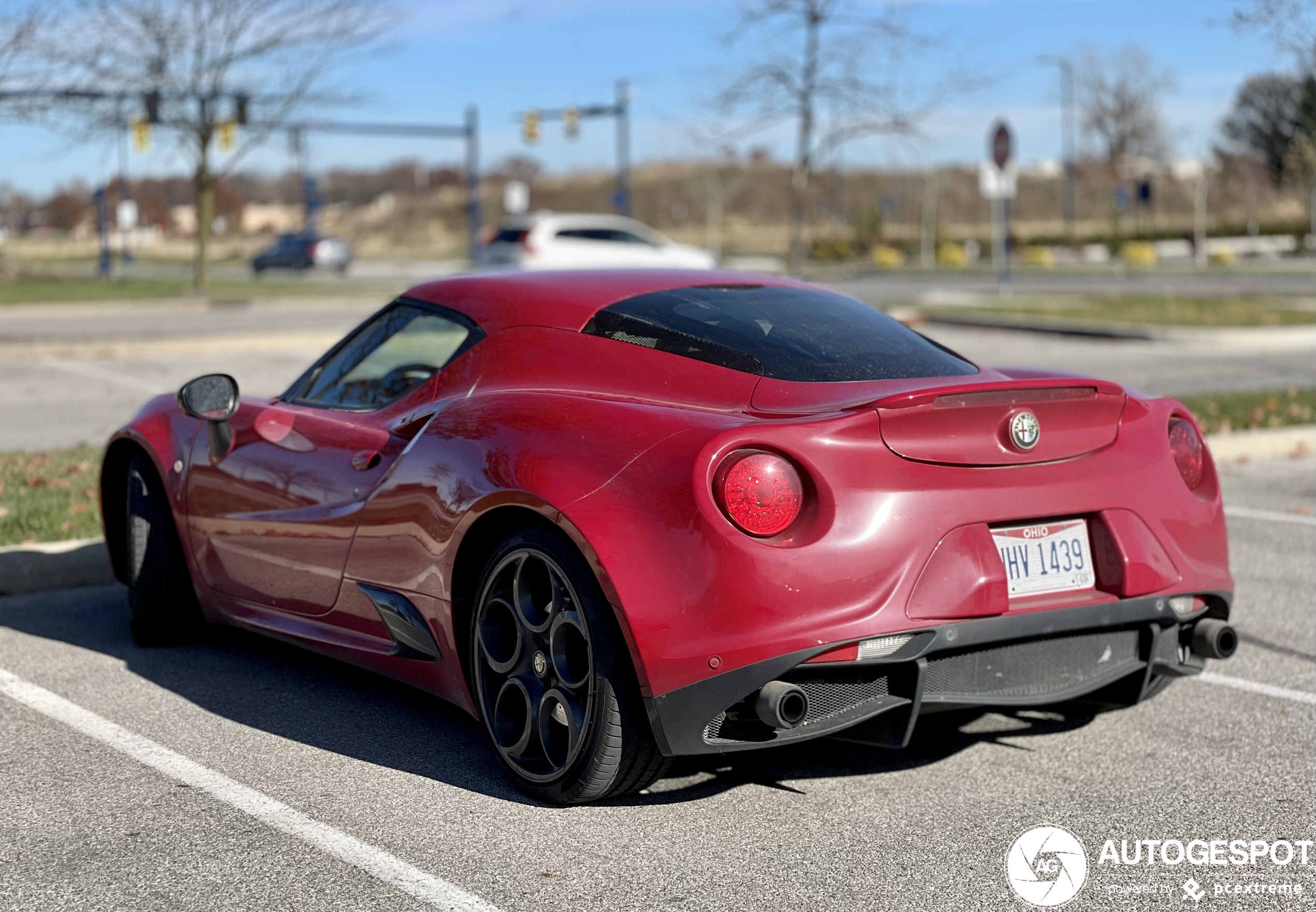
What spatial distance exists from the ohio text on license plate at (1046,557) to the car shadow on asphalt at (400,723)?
1.95ft

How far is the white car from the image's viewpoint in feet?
91.8

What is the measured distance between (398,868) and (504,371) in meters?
1.52

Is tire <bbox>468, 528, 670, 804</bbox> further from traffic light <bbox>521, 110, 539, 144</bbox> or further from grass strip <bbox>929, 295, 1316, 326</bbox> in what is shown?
traffic light <bbox>521, 110, 539, 144</bbox>

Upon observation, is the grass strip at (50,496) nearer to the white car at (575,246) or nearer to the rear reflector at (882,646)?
the rear reflector at (882,646)

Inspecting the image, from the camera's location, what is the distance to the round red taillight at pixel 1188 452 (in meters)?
4.23

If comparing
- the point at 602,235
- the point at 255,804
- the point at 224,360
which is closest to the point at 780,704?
the point at 255,804

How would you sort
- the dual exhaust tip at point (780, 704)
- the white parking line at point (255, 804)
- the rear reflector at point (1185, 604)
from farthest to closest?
the rear reflector at point (1185, 604)
the dual exhaust tip at point (780, 704)
the white parking line at point (255, 804)

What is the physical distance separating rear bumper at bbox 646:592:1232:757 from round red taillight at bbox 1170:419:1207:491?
43 cm

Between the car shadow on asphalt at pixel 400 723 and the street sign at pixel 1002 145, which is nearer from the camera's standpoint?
the car shadow on asphalt at pixel 400 723

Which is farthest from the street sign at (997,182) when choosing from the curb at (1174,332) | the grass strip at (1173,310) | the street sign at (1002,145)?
the curb at (1174,332)

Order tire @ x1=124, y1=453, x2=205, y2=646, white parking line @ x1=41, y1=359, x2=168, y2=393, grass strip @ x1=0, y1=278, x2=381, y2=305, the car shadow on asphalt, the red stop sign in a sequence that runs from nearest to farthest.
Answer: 1. the car shadow on asphalt
2. tire @ x1=124, y1=453, x2=205, y2=646
3. white parking line @ x1=41, y1=359, x2=168, y2=393
4. the red stop sign
5. grass strip @ x1=0, y1=278, x2=381, y2=305

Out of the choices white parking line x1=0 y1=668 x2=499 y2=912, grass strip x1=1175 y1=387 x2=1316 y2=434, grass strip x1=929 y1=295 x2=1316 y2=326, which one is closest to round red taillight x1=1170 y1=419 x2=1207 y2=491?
white parking line x1=0 y1=668 x2=499 y2=912

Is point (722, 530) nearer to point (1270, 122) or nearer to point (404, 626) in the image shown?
point (404, 626)

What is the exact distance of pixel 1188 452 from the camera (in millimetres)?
4258
